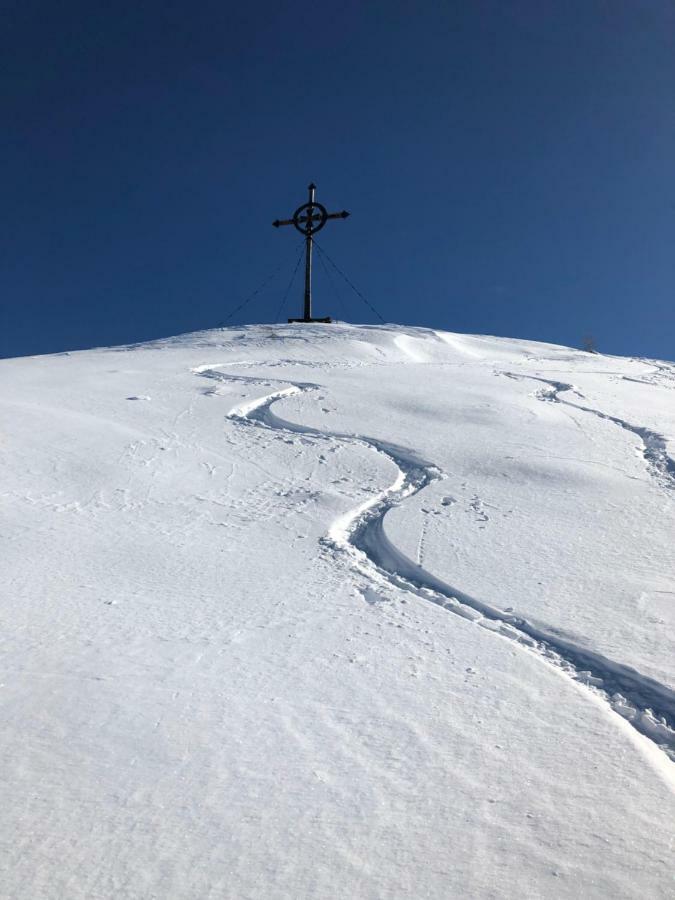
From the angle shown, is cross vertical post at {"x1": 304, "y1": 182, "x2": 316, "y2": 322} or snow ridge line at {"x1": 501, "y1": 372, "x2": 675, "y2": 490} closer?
snow ridge line at {"x1": 501, "y1": 372, "x2": 675, "y2": 490}

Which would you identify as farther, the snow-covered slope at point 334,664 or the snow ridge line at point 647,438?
the snow ridge line at point 647,438

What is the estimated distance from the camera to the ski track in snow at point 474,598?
2.00 m

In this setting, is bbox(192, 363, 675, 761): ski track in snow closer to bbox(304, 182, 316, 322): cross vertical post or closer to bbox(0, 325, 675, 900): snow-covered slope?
bbox(0, 325, 675, 900): snow-covered slope

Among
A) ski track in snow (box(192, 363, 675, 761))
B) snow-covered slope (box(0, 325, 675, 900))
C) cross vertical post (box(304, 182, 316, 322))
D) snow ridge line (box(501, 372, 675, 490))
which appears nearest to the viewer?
snow-covered slope (box(0, 325, 675, 900))

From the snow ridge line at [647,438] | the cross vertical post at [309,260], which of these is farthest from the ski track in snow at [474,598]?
the cross vertical post at [309,260]

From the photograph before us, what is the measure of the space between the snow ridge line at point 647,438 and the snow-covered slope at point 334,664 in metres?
0.04

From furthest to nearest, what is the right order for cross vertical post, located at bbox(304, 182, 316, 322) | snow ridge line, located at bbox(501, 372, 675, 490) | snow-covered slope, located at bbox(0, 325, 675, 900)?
1. cross vertical post, located at bbox(304, 182, 316, 322)
2. snow ridge line, located at bbox(501, 372, 675, 490)
3. snow-covered slope, located at bbox(0, 325, 675, 900)

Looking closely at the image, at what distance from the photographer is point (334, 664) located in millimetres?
2152

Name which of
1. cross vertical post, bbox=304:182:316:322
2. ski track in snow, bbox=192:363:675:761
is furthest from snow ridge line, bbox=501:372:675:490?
cross vertical post, bbox=304:182:316:322

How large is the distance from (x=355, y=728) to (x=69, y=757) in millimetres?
760

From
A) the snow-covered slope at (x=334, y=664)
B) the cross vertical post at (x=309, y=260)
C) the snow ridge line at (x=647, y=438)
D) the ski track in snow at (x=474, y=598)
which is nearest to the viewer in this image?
the snow-covered slope at (x=334, y=664)

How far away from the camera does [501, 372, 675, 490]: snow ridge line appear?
4.24 metres

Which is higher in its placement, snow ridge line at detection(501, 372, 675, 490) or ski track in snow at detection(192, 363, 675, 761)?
snow ridge line at detection(501, 372, 675, 490)

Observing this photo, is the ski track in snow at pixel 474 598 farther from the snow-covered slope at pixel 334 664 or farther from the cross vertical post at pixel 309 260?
the cross vertical post at pixel 309 260
